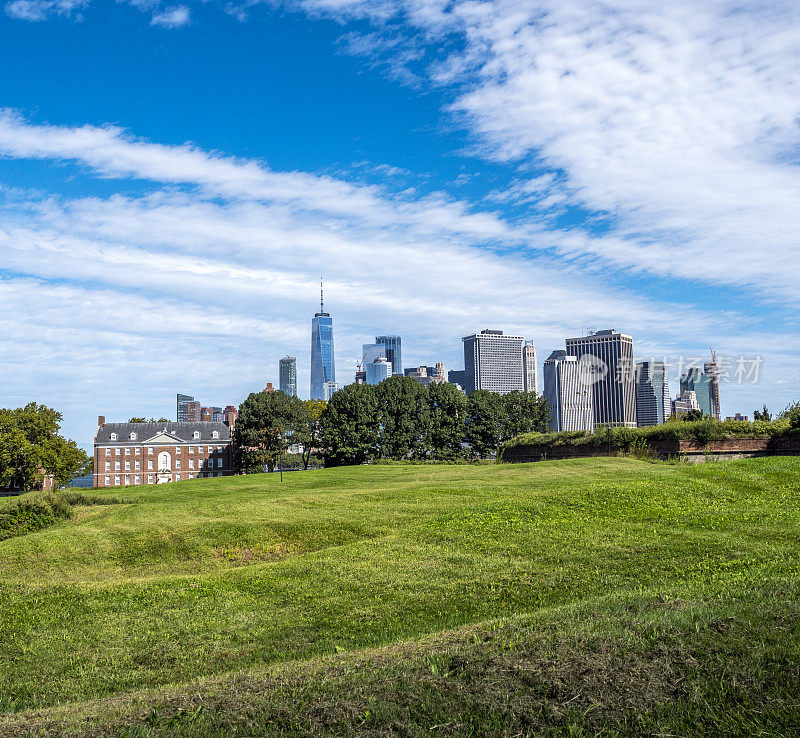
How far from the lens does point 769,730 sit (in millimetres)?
4641

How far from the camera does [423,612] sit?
9.98 metres

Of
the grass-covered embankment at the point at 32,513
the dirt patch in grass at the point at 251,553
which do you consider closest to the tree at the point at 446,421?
the grass-covered embankment at the point at 32,513

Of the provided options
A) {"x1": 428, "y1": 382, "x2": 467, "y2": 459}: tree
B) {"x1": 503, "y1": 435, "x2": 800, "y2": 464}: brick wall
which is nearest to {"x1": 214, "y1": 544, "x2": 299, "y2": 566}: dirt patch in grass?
{"x1": 503, "y1": 435, "x2": 800, "y2": 464}: brick wall

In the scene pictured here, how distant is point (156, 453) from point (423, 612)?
9079 cm

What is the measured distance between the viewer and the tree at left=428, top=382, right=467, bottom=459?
64000 mm

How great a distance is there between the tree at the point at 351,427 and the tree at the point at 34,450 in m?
25.0

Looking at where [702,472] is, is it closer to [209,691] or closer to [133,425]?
[209,691]

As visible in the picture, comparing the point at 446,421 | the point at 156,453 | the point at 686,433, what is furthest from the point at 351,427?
the point at 156,453

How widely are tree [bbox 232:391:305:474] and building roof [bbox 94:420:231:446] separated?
22.3 m

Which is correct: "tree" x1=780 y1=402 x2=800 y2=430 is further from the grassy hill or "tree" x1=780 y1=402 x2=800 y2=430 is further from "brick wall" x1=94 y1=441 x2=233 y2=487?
"brick wall" x1=94 y1=441 x2=233 y2=487

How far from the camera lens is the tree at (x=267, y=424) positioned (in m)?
73.2

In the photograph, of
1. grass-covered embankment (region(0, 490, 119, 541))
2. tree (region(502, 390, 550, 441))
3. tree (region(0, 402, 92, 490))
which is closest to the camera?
grass-covered embankment (region(0, 490, 119, 541))

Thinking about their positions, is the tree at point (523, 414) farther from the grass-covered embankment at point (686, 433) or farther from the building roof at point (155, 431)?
the building roof at point (155, 431)

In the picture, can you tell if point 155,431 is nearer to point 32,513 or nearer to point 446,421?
point 446,421
